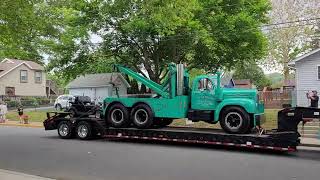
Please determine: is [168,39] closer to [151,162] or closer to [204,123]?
[204,123]

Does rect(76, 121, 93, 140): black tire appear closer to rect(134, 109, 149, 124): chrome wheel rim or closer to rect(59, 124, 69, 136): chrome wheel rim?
rect(59, 124, 69, 136): chrome wheel rim

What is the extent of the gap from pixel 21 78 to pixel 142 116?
45501 millimetres

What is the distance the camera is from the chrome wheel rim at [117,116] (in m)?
18.2

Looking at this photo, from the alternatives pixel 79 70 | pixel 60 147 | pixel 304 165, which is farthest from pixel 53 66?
pixel 304 165

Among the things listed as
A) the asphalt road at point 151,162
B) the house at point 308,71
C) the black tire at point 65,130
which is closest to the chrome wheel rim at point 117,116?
the asphalt road at point 151,162

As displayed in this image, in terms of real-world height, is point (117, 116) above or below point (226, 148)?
above

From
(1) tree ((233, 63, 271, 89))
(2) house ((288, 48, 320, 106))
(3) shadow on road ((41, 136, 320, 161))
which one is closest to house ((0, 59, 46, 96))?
(1) tree ((233, 63, 271, 89))

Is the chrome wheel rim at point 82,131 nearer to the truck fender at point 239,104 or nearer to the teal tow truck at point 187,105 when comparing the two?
the teal tow truck at point 187,105

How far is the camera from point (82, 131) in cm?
1920

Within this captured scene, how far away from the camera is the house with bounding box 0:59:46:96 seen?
57.8 meters

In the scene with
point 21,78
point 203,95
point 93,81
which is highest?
point 21,78

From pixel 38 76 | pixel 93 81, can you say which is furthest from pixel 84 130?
pixel 38 76

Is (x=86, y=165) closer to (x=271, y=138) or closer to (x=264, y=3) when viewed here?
(x=271, y=138)

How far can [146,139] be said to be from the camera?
17609 millimetres
